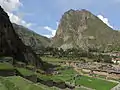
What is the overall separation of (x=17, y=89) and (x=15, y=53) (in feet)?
205

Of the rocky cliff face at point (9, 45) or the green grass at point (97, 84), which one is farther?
the rocky cliff face at point (9, 45)

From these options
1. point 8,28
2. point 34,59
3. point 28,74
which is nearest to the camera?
point 28,74

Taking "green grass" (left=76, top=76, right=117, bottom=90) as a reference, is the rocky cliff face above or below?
above

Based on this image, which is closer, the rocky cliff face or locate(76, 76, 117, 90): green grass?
locate(76, 76, 117, 90): green grass

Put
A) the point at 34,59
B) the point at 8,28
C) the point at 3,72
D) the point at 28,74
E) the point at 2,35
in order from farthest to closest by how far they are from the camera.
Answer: the point at 34,59
the point at 8,28
the point at 2,35
the point at 28,74
the point at 3,72

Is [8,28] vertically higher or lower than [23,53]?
higher

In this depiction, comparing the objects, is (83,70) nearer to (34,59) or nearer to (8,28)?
(34,59)

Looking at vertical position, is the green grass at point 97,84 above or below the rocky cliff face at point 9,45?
below

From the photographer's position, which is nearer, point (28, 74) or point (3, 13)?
point (28, 74)

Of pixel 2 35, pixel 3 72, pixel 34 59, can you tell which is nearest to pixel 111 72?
pixel 34 59

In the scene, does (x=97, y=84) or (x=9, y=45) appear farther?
(x=9, y=45)

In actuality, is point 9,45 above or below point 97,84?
above

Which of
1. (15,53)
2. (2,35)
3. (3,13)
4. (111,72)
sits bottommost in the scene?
(111,72)

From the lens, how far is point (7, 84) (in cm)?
2116
